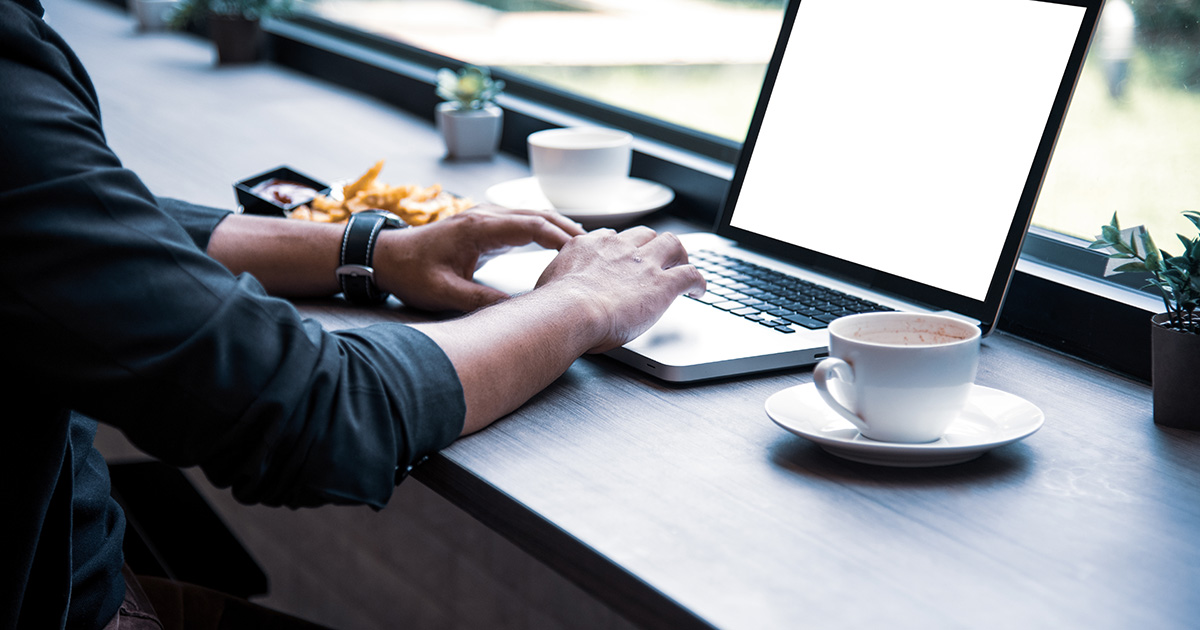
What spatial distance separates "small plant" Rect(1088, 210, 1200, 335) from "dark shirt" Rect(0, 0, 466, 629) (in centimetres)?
49

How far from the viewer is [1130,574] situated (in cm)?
54

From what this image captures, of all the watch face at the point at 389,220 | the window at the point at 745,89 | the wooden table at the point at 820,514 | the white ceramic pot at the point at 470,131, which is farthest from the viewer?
the white ceramic pot at the point at 470,131

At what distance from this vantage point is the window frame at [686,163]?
0.86m

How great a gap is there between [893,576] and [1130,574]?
0.42ft

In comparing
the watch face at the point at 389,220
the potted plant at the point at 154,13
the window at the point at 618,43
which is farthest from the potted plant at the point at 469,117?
the potted plant at the point at 154,13

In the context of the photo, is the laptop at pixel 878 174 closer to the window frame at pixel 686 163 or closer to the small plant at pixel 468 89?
the window frame at pixel 686 163

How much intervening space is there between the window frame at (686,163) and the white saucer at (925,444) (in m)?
0.20

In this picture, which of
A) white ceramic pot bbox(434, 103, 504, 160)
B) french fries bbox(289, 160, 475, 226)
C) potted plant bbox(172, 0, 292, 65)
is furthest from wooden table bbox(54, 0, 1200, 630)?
potted plant bbox(172, 0, 292, 65)

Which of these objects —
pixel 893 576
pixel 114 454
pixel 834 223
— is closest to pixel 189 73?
pixel 114 454

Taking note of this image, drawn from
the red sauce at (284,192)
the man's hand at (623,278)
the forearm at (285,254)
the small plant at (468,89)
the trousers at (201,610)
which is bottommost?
the trousers at (201,610)

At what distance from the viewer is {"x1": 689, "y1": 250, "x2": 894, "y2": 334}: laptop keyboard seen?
2.87 ft

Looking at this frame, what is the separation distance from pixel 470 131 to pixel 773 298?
0.79 metres

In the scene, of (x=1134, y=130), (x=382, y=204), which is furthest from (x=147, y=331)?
(x=1134, y=130)

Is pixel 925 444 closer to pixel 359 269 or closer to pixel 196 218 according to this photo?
pixel 359 269
